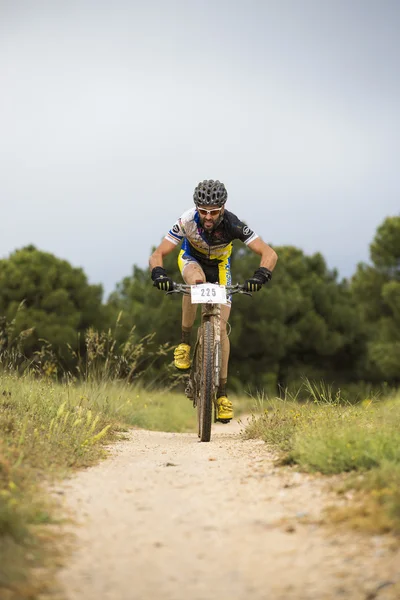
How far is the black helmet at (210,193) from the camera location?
674 centimetres

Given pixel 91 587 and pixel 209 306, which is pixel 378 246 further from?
pixel 91 587

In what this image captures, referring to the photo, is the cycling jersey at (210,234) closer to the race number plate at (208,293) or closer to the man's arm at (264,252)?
the man's arm at (264,252)

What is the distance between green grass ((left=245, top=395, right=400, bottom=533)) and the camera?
3594mm

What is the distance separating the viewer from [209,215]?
271 inches

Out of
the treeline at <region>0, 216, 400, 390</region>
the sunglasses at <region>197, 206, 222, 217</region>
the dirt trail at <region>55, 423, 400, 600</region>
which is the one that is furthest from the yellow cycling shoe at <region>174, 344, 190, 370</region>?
the treeline at <region>0, 216, 400, 390</region>

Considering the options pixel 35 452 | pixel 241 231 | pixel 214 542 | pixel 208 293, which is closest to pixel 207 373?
pixel 208 293

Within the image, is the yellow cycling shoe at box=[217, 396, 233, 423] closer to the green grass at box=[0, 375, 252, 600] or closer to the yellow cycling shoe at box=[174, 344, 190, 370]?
the yellow cycling shoe at box=[174, 344, 190, 370]

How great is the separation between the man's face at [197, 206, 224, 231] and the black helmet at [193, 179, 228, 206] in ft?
0.19

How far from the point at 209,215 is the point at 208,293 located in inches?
29.4

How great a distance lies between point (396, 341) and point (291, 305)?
404 cm

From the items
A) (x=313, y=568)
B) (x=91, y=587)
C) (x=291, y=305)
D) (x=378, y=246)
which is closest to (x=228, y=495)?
(x=313, y=568)

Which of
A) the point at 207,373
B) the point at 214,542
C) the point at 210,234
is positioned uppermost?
the point at 210,234

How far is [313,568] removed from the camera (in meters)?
3.10

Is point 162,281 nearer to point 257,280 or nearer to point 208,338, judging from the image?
point 208,338
